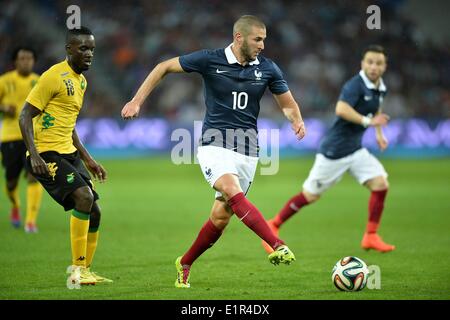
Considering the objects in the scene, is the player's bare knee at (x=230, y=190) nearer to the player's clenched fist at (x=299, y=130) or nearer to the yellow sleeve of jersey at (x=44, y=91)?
the player's clenched fist at (x=299, y=130)

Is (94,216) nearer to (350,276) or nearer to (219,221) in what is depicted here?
(219,221)

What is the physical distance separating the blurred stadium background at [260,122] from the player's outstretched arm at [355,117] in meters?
1.67

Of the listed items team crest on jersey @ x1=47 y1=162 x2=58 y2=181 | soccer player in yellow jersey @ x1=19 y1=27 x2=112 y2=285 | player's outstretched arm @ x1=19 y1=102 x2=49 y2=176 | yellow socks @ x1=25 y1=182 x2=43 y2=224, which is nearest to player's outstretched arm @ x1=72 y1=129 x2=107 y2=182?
soccer player in yellow jersey @ x1=19 y1=27 x2=112 y2=285

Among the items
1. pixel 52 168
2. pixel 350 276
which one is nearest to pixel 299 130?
pixel 350 276

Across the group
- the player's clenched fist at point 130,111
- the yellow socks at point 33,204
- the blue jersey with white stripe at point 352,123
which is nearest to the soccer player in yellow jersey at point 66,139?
the player's clenched fist at point 130,111

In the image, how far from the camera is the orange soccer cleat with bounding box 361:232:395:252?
33.6ft

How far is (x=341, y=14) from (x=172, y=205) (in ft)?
51.2

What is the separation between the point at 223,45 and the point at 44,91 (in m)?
21.3

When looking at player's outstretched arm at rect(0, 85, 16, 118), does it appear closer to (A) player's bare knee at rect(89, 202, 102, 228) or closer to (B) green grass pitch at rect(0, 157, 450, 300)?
(B) green grass pitch at rect(0, 157, 450, 300)

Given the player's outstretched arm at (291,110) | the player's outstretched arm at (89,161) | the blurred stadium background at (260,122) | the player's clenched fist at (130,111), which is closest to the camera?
the player's clenched fist at (130,111)

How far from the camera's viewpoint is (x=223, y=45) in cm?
2856

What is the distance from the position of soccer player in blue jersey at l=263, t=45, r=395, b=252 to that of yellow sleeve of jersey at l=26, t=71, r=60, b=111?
437cm

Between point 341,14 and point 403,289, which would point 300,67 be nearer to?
point 341,14

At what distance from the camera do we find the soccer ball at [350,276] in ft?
23.6
